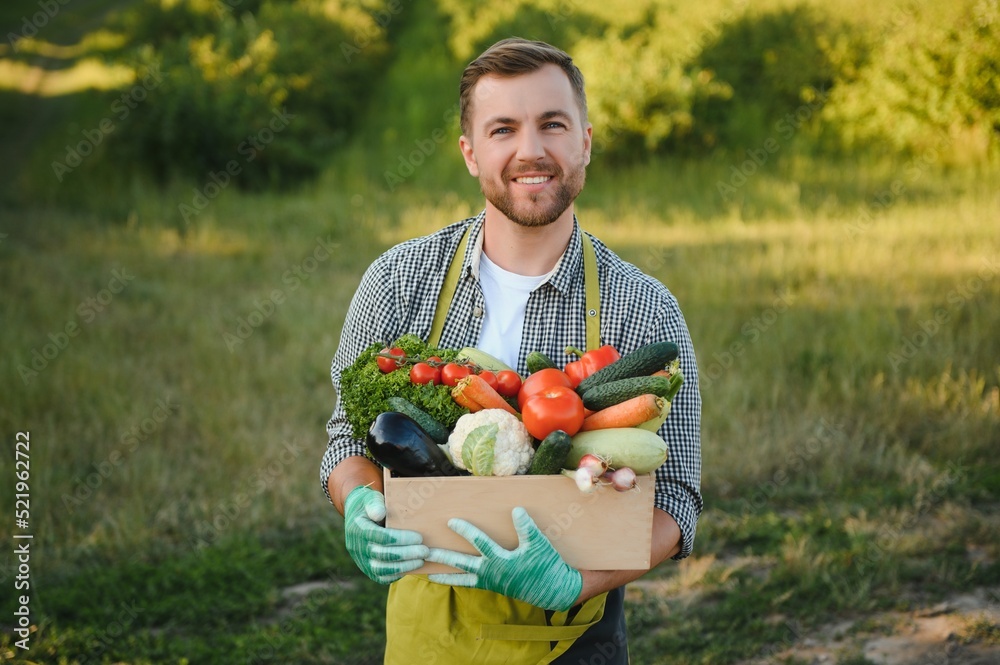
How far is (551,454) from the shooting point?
87.5 inches

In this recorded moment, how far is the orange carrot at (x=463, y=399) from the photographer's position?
2383 mm

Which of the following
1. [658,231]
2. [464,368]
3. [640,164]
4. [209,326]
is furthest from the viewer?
[640,164]

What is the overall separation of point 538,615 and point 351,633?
2.18 m

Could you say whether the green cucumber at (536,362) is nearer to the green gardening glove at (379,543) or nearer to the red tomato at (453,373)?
the red tomato at (453,373)

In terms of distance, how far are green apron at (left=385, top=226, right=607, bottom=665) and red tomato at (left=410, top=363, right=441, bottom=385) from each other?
0.62 m

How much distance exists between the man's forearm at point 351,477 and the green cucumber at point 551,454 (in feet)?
2.06

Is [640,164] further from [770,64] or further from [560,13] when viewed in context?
[560,13]

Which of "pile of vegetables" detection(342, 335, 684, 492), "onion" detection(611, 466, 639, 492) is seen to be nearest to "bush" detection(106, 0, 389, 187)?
"pile of vegetables" detection(342, 335, 684, 492)

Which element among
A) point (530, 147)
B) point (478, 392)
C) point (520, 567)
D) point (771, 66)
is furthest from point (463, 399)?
point (771, 66)

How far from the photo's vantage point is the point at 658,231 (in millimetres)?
10562

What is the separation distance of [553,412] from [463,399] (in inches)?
10.2

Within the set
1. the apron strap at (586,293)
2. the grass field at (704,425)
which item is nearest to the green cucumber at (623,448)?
the apron strap at (586,293)

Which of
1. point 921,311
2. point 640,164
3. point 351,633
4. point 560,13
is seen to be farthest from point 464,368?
point 560,13

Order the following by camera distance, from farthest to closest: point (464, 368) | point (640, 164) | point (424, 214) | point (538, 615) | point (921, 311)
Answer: point (640, 164), point (424, 214), point (921, 311), point (538, 615), point (464, 368)
